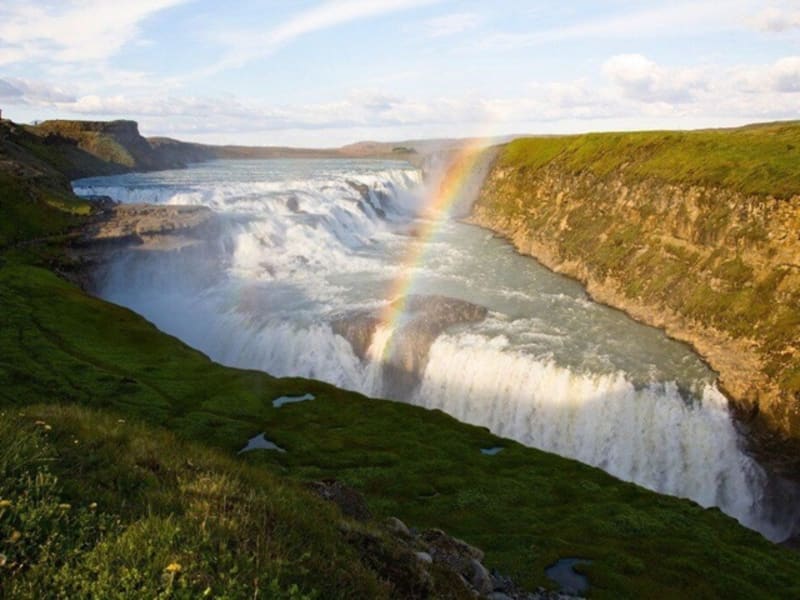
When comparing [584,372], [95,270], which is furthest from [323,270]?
[584,372]

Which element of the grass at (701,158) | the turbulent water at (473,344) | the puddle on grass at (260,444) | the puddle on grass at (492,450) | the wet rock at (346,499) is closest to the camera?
the wet rock at (346,499)

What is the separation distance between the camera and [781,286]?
48.0m

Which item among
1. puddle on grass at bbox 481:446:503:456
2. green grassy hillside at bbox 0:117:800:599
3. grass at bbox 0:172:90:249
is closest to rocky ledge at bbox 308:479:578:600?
green grassy hillside at bbox 0:117:800:599

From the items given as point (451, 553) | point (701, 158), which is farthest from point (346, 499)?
point (701, 158)

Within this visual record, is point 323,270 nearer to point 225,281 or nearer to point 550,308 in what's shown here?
point 225,281

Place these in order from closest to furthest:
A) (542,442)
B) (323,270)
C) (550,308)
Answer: (542,442) < (550,308) < (323,270)

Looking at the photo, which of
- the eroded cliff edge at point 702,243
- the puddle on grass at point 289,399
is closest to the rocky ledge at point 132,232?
the puddle on grass at point 289,399

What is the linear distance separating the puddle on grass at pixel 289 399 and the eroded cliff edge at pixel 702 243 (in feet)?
94.3

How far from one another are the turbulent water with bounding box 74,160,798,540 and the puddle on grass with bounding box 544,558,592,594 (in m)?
A: 21.9

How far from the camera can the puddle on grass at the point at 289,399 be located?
36781 mm

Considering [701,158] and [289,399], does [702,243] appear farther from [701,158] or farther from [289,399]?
[289,399]

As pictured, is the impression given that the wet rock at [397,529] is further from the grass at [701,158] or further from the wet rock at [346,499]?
the grass at [701,158]

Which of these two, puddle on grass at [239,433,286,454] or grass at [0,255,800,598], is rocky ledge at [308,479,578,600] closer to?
grass at [0,255,800,598]

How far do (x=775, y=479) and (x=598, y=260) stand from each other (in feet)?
114
